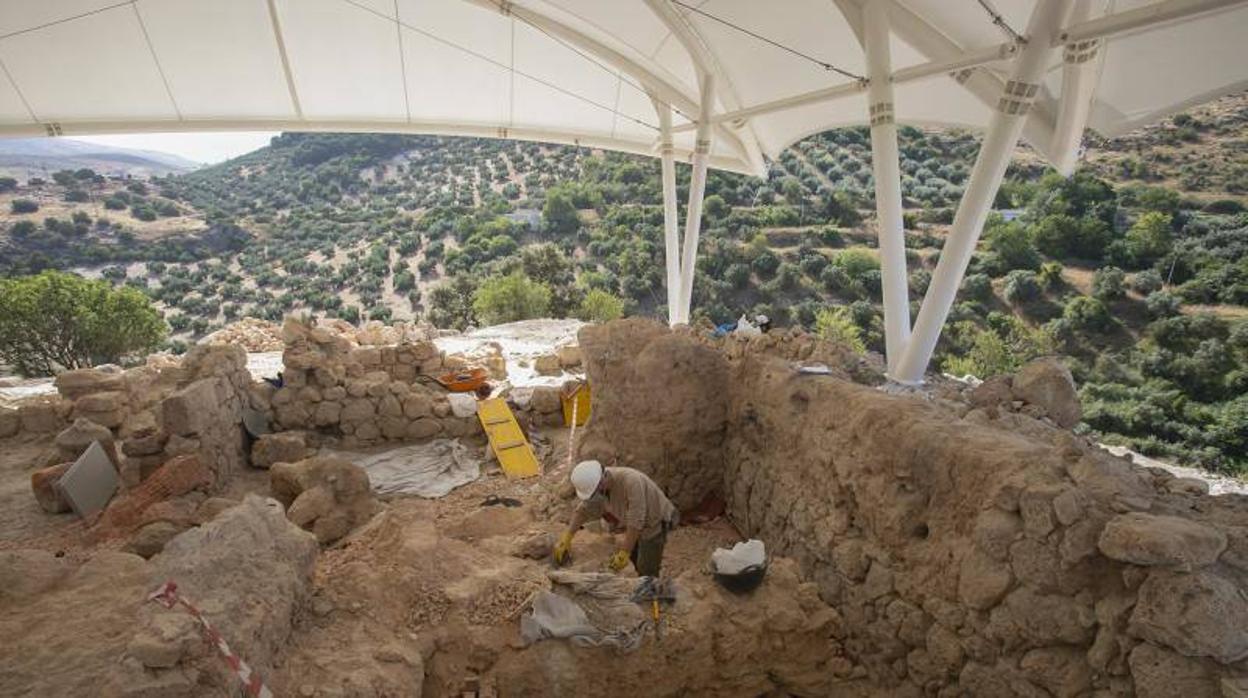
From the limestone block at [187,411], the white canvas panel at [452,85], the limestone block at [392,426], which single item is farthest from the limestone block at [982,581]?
the white canvas panel at [452,85]

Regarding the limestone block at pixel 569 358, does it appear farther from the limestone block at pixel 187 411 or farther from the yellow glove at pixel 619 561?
the yellow glove at pixel 619 561

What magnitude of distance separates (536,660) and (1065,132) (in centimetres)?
1407

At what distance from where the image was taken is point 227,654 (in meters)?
3.31

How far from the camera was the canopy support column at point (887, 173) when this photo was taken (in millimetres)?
9781

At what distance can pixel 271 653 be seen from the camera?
12.5ft

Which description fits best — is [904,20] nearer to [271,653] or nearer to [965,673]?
[965,673]

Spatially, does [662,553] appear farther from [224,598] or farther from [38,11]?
[38,11]

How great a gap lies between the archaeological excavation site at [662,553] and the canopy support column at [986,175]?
7.99ft

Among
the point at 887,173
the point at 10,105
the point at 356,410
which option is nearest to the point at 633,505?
the point at 356,410

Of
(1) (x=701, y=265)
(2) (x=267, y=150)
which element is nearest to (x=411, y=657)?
(1) (x=701, y=265)

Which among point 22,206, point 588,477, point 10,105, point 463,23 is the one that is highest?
point 463,23

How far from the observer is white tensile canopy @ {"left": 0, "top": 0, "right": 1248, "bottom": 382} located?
976 centimetres

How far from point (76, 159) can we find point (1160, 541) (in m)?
98.1

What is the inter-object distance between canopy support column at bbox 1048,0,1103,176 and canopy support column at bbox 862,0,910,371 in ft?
8.43
